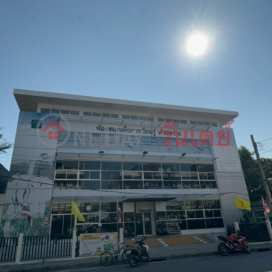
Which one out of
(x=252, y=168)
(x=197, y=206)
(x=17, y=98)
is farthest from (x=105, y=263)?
(x=252, y=168)

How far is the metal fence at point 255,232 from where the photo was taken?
14.3m

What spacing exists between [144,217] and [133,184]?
2.82 meters

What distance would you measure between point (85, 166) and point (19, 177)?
15.7 feet

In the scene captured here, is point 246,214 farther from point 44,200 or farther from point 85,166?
point 44,200

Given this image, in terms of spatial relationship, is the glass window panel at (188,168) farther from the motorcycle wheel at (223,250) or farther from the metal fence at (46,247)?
the metal fence at (46,247)

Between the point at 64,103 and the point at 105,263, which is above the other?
the point at 64,103

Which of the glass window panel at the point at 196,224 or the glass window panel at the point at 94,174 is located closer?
the glass window panel at the point at 94,174

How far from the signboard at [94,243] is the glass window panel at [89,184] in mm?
5712

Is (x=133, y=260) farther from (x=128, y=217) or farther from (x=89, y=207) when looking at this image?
(x=89, y=207)

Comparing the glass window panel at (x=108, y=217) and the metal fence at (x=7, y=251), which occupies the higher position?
the glass window panel at (x=108, y=217)

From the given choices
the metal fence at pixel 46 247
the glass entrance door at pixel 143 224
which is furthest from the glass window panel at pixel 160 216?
the metal fence at pixel 46 247

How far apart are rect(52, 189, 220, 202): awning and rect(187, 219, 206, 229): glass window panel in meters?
2.08

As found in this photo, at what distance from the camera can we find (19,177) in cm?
1554

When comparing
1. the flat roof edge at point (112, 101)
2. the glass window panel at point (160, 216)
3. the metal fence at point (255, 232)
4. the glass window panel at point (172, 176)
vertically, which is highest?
the flat roof edge at point (112, 101)
